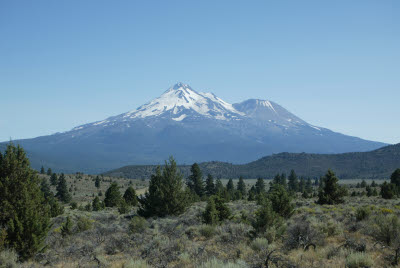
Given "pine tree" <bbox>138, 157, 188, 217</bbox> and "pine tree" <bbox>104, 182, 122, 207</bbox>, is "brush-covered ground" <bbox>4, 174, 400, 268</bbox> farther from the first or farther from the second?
"pine tree" <bbox>104, 182, 122, 207</bbox>

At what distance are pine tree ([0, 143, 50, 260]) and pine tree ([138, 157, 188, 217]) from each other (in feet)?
35.8

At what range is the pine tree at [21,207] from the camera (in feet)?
39.5

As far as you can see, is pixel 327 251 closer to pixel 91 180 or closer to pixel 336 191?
pixel 336 191

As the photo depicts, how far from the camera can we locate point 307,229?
11750 mm

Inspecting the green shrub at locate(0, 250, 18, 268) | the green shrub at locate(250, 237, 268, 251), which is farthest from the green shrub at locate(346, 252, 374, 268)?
the green shrub at locate(0, 250, 18, 268)

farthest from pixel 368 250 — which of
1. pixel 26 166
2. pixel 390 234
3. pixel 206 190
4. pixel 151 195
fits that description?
pixel 206 190

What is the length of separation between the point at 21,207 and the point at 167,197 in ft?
43.0

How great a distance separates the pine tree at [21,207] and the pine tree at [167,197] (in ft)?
35.8

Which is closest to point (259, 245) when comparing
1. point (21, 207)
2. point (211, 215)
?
point (211, 215)

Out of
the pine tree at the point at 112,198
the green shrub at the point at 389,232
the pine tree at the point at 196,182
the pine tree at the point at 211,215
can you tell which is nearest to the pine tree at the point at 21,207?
the pine tree at the point at 211,215

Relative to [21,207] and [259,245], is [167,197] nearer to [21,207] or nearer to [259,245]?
[21,207]

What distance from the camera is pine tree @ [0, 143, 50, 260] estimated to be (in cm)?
1205

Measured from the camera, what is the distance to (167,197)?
2548 cm

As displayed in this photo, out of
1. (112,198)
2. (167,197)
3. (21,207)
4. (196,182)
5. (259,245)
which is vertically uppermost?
(21,207)
